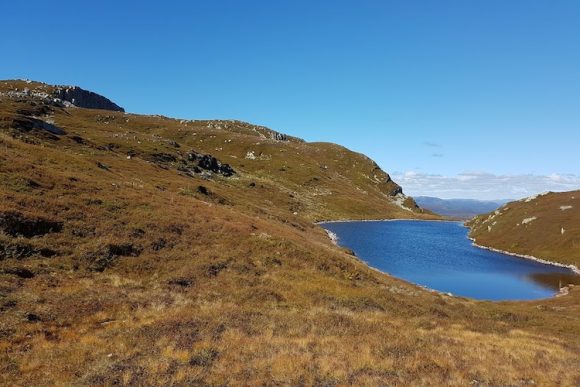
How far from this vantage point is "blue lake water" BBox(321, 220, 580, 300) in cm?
6606

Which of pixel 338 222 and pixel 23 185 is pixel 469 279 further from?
pixel 338 222

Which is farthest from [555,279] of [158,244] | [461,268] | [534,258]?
[158,244]

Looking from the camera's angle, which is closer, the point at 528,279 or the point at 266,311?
the point at 266,311

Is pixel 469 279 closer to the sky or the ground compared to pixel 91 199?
closer to the ground

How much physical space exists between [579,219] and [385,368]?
106 m

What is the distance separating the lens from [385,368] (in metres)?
17.9

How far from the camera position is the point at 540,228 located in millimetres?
105062

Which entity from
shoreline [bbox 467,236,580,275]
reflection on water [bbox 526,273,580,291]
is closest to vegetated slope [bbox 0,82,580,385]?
reflection on water [bbox 526,273,580,291]

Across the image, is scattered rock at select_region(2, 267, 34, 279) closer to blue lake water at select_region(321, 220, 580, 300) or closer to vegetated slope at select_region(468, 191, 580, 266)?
blue lake water at select_region(321, 220, 580, 300)

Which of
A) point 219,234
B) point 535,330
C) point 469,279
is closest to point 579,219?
point 469,279

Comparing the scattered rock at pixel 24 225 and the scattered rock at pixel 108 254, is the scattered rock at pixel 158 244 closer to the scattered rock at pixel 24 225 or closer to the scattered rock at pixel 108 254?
the scattered rock at pixel 108 254

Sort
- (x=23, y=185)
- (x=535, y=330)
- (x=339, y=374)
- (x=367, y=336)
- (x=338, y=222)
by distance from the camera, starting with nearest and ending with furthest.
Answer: (x=339, y=374)
(x=367, y=336)
(x=535, y=330)
(x=23, y=185)
(x=338, y=222)

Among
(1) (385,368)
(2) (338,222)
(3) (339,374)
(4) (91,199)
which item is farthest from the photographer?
(2) (338,222)

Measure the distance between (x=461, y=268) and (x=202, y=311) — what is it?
7095cm
